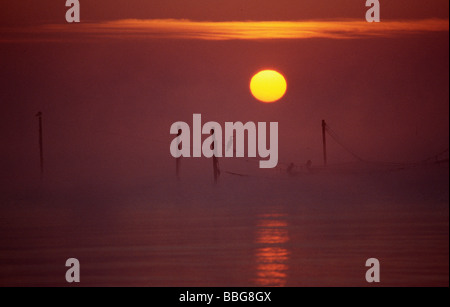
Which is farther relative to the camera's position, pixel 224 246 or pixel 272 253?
pixel 224 246

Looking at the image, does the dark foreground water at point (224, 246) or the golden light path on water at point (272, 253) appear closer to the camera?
the golden light path on water at point (272, 253)

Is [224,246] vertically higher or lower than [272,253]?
higher

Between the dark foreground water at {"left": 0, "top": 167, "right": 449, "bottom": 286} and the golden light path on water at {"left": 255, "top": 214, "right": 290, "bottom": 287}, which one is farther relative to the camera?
the dark foreground water at {"left": 0, "top": 167, "right": 449, "bottom": 286}

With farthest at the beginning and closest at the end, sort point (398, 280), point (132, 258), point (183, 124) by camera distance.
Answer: point (183, 124)
point (132, 258)
point (398, 280)
